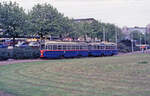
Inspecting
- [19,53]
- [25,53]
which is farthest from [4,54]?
[25,53]

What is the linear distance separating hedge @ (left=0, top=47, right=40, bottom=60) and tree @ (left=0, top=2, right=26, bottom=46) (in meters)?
6.06

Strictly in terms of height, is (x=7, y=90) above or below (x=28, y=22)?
below

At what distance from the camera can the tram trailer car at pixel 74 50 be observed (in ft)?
137

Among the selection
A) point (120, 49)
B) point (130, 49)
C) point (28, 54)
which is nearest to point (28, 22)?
point (28, 54)

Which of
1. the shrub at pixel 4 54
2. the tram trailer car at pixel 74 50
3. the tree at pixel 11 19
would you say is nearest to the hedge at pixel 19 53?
the shrub at pixel 4 54

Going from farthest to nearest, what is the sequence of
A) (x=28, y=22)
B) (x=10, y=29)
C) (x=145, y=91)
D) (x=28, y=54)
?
(x=28, y=22) → (x=10, y=29) → (x=28, y=54) → (x=145, y=91)

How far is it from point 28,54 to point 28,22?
11.8m

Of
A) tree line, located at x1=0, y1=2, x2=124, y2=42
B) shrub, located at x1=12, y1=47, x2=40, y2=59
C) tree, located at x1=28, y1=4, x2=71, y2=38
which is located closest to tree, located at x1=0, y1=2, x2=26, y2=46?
tree line, located at x1=0, y1=2, x2=124, y2=42

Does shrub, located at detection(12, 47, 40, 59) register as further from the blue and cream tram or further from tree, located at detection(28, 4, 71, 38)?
tree, located at detection(28, 4, 71, 38)

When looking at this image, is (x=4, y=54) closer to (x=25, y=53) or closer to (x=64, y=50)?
(x=25, y=53)

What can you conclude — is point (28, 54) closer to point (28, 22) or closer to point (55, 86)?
point (28, 22)

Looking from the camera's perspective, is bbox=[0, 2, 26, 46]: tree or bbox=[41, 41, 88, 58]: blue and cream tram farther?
A: bbox=[0, 2, 26, 46]: tree

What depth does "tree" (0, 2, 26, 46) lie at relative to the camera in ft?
150

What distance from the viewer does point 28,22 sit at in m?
51.0
